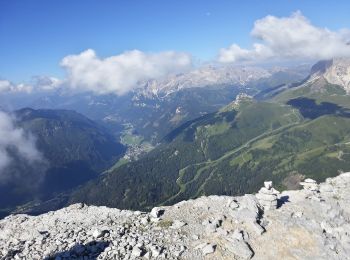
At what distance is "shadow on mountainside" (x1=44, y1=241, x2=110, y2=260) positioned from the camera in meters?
39.4

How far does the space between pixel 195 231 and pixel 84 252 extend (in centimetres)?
→ 1377

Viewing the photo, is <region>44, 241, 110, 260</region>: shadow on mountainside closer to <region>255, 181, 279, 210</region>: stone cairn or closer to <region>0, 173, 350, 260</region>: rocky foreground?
<region>0, 173, 350, 260</region>: rocky foreground

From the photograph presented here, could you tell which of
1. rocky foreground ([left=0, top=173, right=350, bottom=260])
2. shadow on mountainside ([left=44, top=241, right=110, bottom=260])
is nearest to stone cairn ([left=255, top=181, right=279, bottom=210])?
rocky foreground ([left=0, top=173, right=350, bottom=260])

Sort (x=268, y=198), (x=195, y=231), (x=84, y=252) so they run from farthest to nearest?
1. (x=268, y=198)
2. (x=195, y=231)
3. (x=84, y=252)

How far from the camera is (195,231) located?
46719mm

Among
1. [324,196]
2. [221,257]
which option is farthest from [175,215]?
[324,196]

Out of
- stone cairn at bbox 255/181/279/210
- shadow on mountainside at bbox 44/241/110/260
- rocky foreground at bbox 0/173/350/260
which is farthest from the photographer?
stone cairn at bbox 255/181/279/210

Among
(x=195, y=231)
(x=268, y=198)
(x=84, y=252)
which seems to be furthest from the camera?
(x=268, y=198)

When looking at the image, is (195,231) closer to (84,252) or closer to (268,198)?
(268,198)

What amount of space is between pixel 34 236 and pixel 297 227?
3286cm

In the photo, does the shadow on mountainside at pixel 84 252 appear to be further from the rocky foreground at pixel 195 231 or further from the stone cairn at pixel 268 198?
the stone cairn at pixel 268 198

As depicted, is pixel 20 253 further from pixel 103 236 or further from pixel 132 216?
pixel 132 216

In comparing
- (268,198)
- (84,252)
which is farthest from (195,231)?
(84,252)

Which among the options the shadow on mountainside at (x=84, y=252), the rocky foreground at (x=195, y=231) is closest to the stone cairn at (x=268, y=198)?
the rocky foreground at (x=195, y=231)
